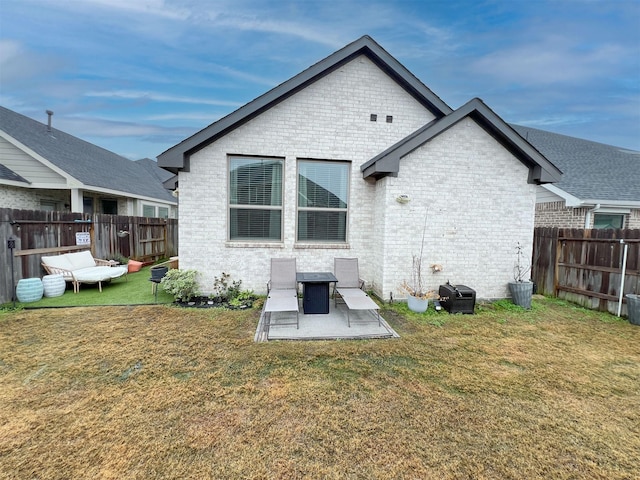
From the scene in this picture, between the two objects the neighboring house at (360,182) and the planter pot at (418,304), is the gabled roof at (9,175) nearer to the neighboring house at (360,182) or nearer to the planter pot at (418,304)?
the neighboring house at (360,182)

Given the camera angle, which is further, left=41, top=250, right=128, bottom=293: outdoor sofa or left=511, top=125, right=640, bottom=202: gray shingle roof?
left=511, top=125, right=640, bottom=202: gray shingle roof

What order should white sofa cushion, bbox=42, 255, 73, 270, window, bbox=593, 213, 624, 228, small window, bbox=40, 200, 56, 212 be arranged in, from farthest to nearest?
small window, bbox=40, 200, 56, 212, window, bbox=593, 213, 624, 228, white sofa cushion, bbox=42, 255, 73, 270

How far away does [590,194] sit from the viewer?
32.1 ft

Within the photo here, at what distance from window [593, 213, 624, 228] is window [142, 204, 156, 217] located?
20.6 metres

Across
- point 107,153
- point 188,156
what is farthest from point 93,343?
point 107,153

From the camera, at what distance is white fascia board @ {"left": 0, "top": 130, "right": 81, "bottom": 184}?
10398 millimetres

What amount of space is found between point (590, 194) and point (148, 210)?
20571 mm

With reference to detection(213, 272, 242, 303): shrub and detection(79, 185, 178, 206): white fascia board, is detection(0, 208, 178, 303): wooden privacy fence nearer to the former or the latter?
detection(79, 185, 178, 206): white fascia board

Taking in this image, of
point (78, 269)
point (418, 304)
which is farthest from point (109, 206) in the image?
point (418, 304)

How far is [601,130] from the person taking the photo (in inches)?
1255

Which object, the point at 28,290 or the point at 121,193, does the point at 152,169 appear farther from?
the point at 28,290

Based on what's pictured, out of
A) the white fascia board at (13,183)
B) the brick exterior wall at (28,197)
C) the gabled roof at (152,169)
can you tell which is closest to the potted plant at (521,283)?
the white fascia board at (13,183)

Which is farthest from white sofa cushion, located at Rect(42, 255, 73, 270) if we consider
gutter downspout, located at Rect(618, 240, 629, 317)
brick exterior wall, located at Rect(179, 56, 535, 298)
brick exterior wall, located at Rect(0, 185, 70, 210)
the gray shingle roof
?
the gray shingle roof

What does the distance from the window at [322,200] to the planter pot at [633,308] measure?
5.92m
